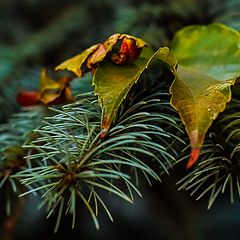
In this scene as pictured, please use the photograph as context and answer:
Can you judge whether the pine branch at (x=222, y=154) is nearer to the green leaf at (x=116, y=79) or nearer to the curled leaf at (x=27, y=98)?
the green leaf at (x=116, y=79)

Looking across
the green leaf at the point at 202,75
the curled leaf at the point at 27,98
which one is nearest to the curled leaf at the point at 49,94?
the curled leaf at the point at 27,98

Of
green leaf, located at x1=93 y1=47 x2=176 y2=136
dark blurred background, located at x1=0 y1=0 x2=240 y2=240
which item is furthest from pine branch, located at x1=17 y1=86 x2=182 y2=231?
dark blurred background, located at x1=0 y1=0 x2=240 y2=240

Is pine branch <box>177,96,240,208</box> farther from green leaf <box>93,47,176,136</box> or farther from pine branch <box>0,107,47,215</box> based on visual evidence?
pine branch <box>0,107,47,215</box>

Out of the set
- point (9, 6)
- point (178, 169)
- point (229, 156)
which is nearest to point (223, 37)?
point (229, 156)

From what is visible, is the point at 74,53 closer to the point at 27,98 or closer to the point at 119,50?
the point at 27,98

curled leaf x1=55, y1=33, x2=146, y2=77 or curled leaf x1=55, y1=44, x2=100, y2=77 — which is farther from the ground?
curled leaf x1=55, y1=44, x2=100, y2=77

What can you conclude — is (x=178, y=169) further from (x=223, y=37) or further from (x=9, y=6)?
(x=9, y=6)
